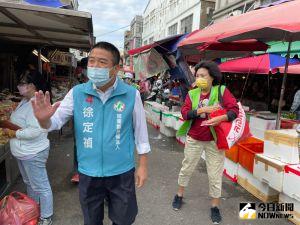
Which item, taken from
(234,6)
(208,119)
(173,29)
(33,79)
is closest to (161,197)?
(208,119)

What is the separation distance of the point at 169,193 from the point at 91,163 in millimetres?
2586

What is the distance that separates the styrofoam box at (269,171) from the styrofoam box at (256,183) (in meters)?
0.18

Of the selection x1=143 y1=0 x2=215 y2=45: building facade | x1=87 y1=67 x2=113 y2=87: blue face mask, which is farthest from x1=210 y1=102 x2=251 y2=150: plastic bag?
x1=143 y1=0 x2=215 y2=45: building facade

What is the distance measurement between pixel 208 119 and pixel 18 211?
232 centimetres

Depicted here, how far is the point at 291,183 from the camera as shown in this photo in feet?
12.4

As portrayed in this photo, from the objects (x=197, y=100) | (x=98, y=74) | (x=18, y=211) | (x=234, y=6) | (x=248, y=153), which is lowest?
(x=18, y=211)

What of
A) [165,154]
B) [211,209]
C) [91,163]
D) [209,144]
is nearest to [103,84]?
[91,163]

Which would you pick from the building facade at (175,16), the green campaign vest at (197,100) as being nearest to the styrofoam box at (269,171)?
the green campaign vest at (197,100)

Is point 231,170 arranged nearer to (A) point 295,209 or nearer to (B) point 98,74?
(A) point 295,209

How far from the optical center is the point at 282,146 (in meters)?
4.17

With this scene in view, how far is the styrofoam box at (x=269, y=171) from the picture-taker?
3959mm

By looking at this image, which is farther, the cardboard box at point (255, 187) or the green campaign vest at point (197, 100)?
the cardboard box at point (255, 187)

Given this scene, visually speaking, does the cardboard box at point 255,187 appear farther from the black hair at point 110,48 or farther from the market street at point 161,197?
the black hair at point 110,48

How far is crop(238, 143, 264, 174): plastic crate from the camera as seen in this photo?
468cm
